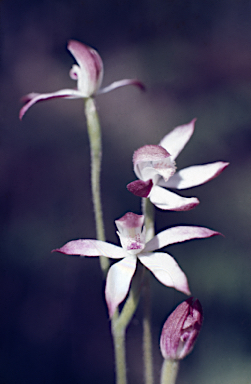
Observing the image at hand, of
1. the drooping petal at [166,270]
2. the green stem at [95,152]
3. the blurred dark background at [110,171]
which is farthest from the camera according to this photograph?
the blurred dark background at [110,171]

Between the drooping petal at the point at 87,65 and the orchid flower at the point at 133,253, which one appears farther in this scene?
the drooping petal at the point at 87,65

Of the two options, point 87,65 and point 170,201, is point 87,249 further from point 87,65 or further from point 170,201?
point 87,65

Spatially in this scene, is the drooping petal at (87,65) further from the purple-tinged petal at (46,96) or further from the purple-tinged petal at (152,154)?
the purple-tinged petal at (152,154)

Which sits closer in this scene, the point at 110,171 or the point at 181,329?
the point at 181,329

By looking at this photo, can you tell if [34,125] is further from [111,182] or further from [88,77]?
[88,77]

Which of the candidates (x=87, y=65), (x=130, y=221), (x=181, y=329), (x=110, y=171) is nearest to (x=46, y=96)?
(x=87, y=65)

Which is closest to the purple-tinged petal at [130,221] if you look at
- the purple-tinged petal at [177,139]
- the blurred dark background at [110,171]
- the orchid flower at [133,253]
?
the orchid flower at [133,253]

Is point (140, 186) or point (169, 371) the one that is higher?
point (140, 186)

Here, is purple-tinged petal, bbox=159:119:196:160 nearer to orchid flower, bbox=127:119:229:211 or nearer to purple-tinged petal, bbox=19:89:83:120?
orchid flower, bbox=127:119:229:211

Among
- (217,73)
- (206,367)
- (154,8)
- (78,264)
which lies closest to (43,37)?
(154,8)
